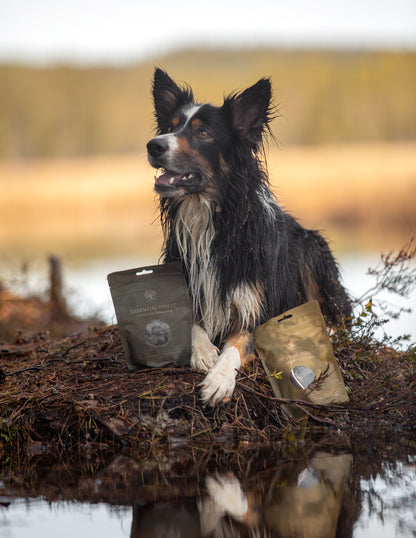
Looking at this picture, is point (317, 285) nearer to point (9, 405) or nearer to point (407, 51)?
point (9, 405)

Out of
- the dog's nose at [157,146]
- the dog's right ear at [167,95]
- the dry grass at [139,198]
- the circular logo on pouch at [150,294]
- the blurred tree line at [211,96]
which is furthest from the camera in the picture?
the blurred tree line at [211,96]

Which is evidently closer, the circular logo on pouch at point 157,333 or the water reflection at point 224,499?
the water reflection at point 224,499

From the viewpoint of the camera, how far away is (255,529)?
270 cm

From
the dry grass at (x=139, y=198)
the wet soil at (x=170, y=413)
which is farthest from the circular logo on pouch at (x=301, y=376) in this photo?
the dry grass at (x=139, y=198)

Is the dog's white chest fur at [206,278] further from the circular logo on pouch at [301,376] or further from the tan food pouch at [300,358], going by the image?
the circular logo on pouch at [301,376]

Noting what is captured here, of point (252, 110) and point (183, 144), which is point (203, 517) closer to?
point (183, 144)

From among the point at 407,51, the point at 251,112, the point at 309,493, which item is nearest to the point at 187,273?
the point at 251,112

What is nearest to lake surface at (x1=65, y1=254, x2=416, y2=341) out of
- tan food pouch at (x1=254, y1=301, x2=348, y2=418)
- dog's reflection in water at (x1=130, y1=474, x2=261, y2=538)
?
tan food pouch at (x1=254, y1=301, x2=348, y2=418)

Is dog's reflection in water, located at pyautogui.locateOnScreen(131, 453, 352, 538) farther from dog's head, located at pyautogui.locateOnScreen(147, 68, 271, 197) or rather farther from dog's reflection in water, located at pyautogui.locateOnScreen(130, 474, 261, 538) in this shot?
dog's head, located at pyautogui.locateOnScreen(147, 68, 271, 197)

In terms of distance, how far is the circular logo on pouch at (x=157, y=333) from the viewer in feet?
13.6

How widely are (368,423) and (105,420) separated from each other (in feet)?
5.06

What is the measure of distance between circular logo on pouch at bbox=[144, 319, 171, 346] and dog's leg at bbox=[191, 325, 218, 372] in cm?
20

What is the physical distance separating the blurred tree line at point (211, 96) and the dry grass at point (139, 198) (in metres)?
2.57

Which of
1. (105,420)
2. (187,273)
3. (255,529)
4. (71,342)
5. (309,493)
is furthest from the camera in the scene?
(71,342)
